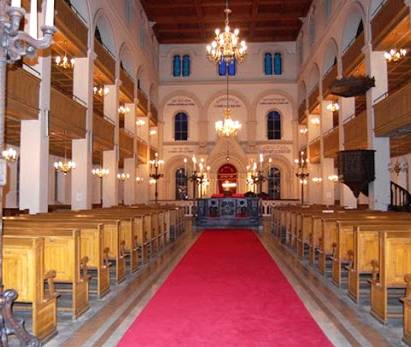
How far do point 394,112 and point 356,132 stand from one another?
393cm

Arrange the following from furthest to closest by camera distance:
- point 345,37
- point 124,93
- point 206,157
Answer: point 206,157 → point 124,93 → point 345,37

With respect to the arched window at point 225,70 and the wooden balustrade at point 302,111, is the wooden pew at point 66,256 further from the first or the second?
the arched window at point 225,70

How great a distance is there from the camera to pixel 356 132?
57.1 ft

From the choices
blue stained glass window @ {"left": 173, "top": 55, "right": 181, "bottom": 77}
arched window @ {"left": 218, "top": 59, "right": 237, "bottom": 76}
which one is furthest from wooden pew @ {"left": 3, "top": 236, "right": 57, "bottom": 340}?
blue stained glass window @ {"left": 173, "top": 55, "right": 181, "bottom": 77}

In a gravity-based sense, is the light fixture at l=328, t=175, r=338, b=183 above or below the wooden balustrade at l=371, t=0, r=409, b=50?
below

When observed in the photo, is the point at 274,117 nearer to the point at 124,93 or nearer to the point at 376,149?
the point at 124,93

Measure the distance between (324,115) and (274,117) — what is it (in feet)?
27.1

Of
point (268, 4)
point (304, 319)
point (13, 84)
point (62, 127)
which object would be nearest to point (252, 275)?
point (304, 319)

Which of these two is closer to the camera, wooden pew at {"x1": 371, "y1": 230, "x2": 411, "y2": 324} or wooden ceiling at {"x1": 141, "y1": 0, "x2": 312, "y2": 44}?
wooden pew at {"x1": 371, "y1": 230, "x2": 411, "y2": 324}

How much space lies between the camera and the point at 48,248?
6027 mm

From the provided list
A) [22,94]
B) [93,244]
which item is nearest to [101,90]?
[22,94]

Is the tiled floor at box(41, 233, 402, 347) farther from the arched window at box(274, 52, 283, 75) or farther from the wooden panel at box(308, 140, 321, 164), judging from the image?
the arched window at box(274, 52, 283, 75)

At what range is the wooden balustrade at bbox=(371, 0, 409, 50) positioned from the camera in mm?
12789

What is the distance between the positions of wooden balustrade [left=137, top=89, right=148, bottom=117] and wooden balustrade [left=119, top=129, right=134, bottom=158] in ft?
8.96
